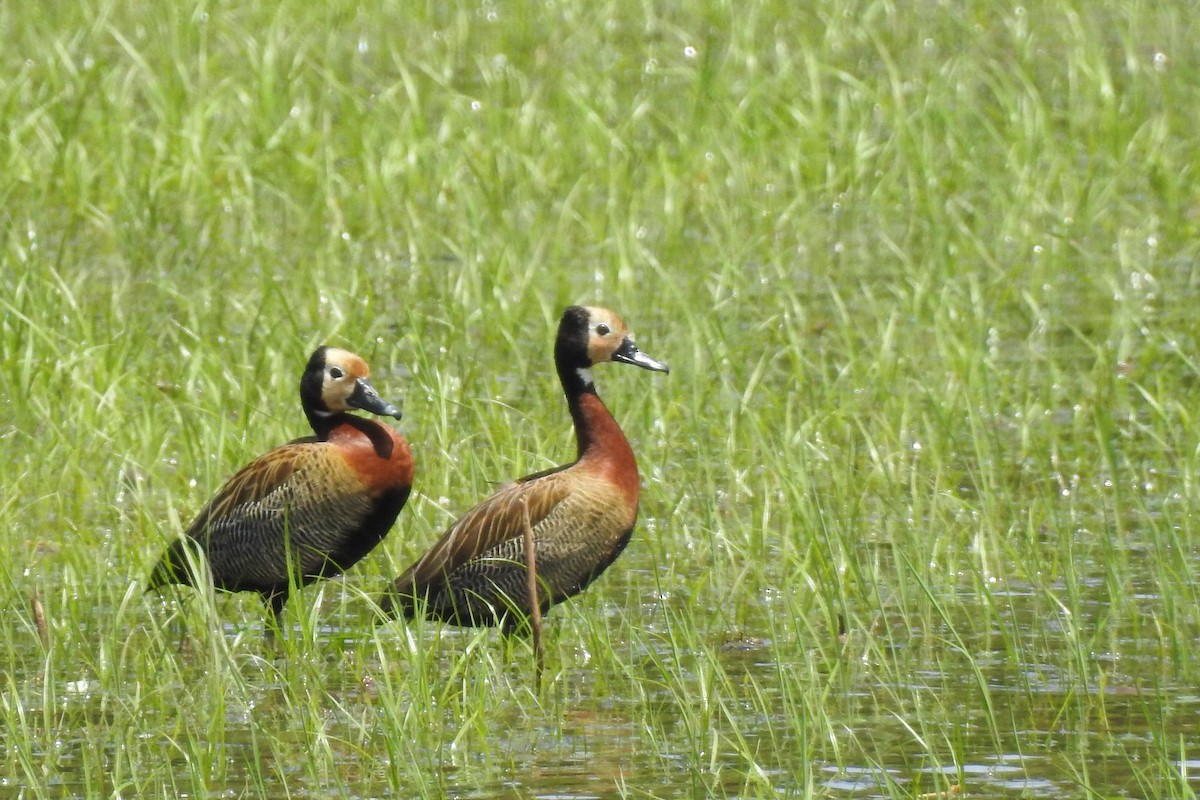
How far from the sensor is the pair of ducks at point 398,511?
6750 mm

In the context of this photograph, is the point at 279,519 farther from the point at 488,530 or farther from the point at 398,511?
the point at 488,530

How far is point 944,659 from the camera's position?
6594 millimetres

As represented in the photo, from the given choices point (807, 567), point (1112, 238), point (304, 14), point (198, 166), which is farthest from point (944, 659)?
point (304, 14)

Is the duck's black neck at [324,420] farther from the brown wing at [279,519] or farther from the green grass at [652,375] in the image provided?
the green grass at [652,375]

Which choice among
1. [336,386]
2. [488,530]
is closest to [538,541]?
[488,530]

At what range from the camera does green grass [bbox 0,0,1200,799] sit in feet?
19.6

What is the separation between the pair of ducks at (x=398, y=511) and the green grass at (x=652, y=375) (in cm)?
15

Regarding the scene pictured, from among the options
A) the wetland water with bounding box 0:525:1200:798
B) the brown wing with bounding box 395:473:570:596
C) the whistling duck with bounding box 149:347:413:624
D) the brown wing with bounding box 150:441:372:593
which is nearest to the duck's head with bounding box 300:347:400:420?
the whistling duck with bounding box 149:347:413:624

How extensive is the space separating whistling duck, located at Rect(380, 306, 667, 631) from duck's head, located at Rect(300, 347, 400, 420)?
46cm

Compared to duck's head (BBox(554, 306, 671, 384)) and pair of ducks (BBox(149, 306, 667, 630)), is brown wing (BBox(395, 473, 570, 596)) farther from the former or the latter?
duck's head (BBox(554, 306, 671, 384))

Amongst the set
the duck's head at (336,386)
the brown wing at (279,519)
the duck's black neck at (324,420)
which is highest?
the duck's head at (336,386)

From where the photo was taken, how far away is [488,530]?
6789 mm

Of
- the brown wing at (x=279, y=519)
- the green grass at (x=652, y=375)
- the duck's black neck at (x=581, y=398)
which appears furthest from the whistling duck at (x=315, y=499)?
the duck's black neck at (x=581, y=398)

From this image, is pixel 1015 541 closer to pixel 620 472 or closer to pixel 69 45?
pixel 620 472
